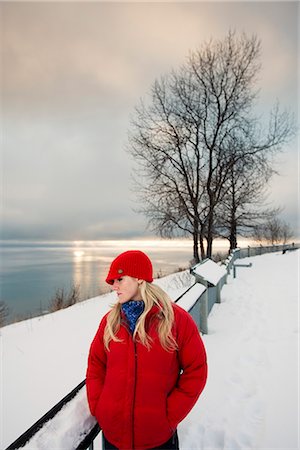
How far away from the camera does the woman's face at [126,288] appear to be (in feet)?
6.84

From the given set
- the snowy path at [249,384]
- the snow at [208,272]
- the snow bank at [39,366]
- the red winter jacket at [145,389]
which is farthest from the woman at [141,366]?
the snow at [208,272]

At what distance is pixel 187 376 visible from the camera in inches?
74.2

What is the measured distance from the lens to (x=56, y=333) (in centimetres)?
743

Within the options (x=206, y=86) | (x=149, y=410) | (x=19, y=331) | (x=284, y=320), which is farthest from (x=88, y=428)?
(x=206, y=86)

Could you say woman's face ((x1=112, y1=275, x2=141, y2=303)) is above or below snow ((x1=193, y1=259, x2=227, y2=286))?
above

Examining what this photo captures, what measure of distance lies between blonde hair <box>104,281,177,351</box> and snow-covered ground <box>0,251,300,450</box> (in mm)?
459

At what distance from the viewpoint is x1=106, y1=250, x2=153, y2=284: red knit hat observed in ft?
6.86

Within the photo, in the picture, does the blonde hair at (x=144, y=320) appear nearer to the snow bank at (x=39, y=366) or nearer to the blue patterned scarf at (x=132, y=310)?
the blue patterned scarf at (x=132, y=310)

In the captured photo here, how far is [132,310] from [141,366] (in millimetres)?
348

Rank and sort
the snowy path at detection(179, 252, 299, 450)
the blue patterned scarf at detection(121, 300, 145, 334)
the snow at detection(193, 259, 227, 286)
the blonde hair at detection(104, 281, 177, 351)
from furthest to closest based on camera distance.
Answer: the snow at detection(193, 259, 227, 286) → the snowy path at detection(179, 252, 299, 450) → the blue patterned scarf at detection(121, 300, 145, 334) → the blonde hair at detection(104, 281, 177, 351)

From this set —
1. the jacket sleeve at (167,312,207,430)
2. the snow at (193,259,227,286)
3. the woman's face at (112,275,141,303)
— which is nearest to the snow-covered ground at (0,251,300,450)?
the jacket sleeve at (167,312,207,430)

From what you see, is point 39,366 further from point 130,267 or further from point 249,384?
point 130,267

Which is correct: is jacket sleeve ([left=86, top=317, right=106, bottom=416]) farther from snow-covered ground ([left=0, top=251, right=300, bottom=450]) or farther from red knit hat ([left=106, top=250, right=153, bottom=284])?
red knit hat ([left=106, top=250, right=153, bottom=284])

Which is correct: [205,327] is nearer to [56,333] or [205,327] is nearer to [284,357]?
[284,357]
